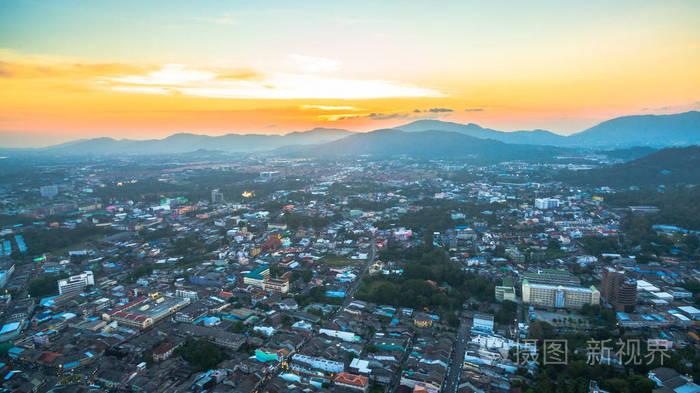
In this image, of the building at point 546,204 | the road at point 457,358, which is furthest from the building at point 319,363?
the building at point 546,204

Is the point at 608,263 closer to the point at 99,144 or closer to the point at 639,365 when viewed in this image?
the point at 639,365

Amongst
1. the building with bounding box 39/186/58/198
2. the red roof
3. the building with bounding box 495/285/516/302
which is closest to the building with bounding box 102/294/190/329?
the red roof

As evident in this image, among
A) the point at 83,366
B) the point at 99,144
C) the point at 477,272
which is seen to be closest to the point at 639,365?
the point at 477,272

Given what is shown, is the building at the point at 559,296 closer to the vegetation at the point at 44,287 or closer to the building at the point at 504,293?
the building at the point at 504,293

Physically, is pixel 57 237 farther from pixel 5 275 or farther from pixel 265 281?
pixel 265 281

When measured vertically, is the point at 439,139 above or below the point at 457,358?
above

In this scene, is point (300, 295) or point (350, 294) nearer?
A: point (300, 295)

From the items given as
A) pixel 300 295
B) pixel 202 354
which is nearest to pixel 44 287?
→ pixel 202 354
